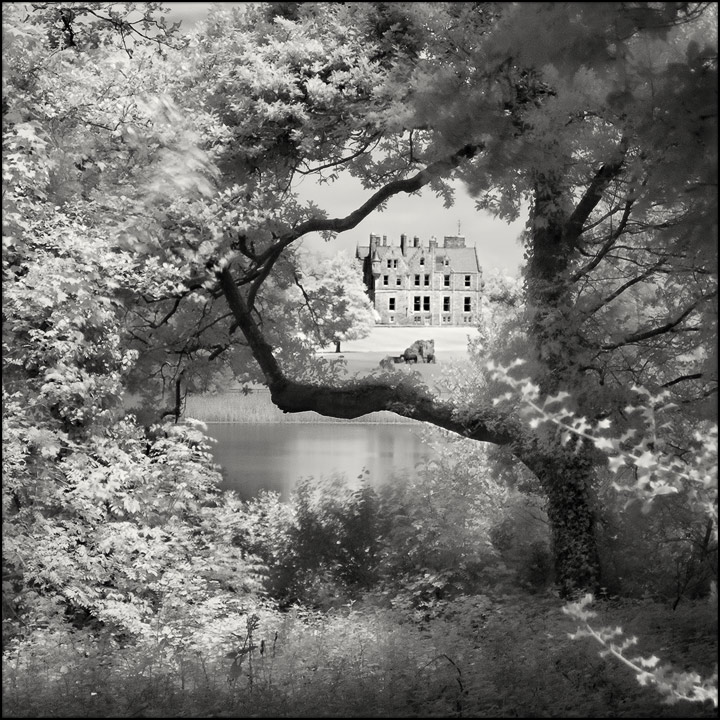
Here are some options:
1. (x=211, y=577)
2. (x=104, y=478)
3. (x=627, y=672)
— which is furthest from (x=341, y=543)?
(x=627, y=672)

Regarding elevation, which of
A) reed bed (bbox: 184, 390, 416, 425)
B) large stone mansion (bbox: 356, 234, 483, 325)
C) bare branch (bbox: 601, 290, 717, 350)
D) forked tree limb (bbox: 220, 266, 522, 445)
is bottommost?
reed bed (bbox: 184, 390, 416, 425)

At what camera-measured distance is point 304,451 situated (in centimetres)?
1962

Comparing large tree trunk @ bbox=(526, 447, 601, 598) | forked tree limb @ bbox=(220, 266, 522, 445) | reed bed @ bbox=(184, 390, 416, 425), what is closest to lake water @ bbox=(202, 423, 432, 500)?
reed bed @ bbox=(184, 390, 416, 425)

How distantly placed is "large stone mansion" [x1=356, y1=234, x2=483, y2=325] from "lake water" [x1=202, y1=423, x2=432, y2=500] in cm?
281

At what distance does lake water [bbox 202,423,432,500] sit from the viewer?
1590cm

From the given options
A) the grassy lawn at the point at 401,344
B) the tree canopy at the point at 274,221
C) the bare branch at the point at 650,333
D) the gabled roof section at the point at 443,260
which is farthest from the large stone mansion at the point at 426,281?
the bare branch at the point at 650,333

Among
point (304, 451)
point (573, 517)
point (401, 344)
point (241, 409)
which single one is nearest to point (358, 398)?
point (573, 517)

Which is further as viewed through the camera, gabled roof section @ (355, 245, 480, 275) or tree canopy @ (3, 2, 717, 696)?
gabled roof section @ (355, 245, 480, 275)

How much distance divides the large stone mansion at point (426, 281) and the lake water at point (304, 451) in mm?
2813

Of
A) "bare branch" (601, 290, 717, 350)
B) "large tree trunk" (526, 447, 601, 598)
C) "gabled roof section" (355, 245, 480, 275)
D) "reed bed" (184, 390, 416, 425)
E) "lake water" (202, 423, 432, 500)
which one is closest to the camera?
"bare branch" (601, 290, 717, 350)

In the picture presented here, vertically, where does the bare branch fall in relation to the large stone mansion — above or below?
below

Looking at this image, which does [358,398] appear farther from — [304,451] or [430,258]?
[430,258]

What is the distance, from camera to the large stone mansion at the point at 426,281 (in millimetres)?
23219

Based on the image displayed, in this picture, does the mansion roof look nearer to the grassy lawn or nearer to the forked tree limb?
the grassy lawn
